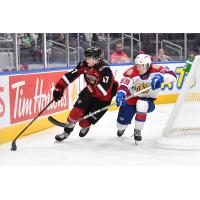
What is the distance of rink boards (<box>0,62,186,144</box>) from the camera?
4.02 m

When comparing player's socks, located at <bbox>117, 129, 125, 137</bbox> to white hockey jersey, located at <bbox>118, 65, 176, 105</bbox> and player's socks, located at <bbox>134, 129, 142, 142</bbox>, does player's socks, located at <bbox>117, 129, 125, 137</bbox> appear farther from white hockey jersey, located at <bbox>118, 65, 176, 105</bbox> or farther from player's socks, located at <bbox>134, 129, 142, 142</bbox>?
white hockey jersey, located at <bbox>118, 65, 176, 105</bbox>

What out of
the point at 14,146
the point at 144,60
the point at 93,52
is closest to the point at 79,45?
the point at 93,52

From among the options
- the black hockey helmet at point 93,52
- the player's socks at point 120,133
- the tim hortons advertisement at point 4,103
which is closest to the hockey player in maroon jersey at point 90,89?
the black hockey helmet at point 93,52

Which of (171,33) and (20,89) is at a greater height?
(171,33)

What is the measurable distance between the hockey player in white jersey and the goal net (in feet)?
0.39

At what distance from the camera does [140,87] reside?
13.3ft

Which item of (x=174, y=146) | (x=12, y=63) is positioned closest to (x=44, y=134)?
(x=12, y=63)

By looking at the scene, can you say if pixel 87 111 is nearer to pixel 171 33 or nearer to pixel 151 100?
pixel 151 100

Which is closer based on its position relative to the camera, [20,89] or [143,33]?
[143,33]

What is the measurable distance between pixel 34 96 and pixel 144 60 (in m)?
0.68

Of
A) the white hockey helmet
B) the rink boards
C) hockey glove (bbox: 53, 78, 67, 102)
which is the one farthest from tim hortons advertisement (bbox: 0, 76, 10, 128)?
the white hockey helmet

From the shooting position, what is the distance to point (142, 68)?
13.1 ft

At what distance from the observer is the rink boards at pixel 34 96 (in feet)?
13.2
